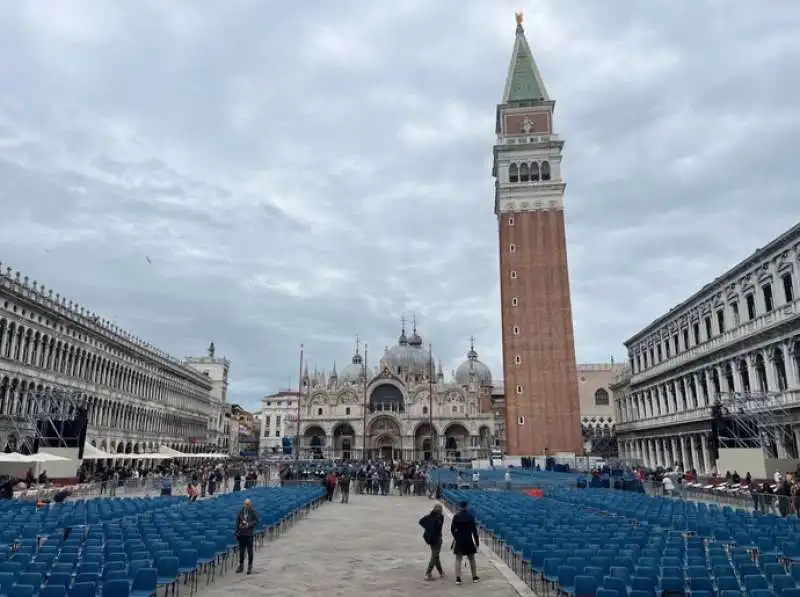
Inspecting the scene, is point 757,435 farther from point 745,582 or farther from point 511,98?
point 511,98

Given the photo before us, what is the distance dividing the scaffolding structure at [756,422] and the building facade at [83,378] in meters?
36.9

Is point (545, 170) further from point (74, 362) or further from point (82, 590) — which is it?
point (82, 590)

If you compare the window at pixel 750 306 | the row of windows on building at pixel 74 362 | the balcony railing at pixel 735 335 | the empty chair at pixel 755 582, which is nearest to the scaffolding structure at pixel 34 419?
the row of windows on building at pixel 74 362

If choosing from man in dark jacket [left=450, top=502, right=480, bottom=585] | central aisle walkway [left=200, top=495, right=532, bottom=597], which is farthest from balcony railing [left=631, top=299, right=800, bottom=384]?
man in dark jacket [left=450, top=502, right=480, bottom=585]

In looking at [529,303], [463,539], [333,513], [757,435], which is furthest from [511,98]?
[463,539]

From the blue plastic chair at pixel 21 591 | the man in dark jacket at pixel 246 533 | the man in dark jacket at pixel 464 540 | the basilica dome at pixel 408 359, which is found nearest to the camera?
the blue plastic chair at pixel 21 591

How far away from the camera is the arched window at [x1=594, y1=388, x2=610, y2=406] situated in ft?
293

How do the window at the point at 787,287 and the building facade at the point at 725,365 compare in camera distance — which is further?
the window at the point at 787,287

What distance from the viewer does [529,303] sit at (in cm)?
6200

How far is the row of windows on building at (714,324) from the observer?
31844 mm

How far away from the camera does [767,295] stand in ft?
111

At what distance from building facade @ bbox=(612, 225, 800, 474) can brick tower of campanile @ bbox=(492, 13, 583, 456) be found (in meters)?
7.22

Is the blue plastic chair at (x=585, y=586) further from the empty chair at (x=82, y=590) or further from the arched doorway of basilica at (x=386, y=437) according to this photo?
the arched doorway of basilica at (x=386, y=437)

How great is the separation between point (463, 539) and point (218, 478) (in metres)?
30.2
